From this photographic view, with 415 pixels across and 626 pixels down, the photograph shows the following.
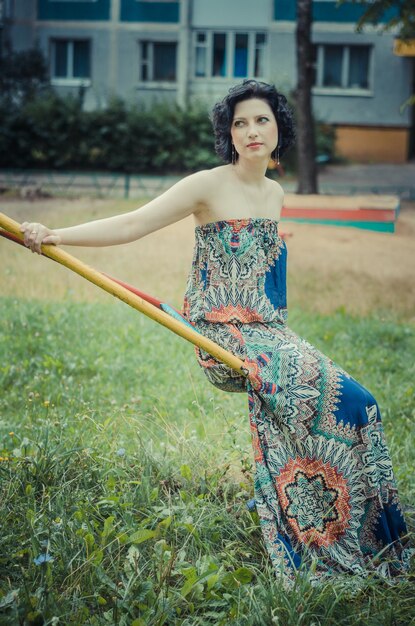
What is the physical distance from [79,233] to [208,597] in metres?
1.32

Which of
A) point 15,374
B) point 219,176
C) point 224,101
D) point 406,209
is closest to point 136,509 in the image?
point 219,176

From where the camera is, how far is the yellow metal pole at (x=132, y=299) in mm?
3044

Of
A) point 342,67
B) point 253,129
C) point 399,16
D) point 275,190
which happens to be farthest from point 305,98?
point 342,67

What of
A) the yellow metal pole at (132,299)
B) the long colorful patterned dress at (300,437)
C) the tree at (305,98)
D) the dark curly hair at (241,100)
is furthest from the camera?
the tree at (305,98)

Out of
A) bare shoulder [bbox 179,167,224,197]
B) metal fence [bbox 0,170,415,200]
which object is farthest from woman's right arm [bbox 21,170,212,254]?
metal fence [bbox 0,170,415,200]

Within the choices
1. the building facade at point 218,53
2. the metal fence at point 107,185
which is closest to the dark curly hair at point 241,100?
the metal fence at point 107,185

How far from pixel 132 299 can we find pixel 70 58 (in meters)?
24.1

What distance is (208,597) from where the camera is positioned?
2930 mm

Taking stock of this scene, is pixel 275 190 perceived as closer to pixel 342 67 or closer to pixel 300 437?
pixel 300 437

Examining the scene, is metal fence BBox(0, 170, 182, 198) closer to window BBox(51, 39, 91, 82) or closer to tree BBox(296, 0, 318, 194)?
tree BBox(296, 0, 318, 194)

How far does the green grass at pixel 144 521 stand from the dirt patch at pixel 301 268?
2.95 meters

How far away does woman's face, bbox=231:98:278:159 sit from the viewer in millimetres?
3391

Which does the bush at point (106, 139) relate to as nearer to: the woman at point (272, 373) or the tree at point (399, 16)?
the tree at point (399, 16)

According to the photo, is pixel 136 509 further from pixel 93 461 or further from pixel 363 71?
pixel 363 71
